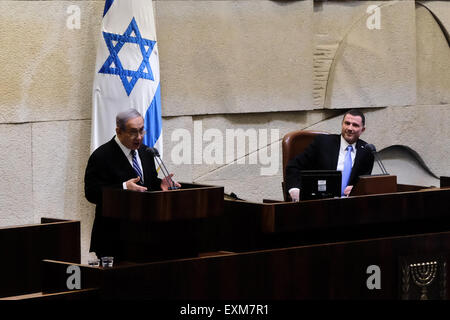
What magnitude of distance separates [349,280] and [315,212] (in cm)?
43

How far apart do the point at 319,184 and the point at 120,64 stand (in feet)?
7.10

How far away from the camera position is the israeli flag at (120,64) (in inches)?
263

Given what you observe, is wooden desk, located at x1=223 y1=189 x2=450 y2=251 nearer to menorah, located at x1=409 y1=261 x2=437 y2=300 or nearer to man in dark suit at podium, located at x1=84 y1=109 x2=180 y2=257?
menorah, located at x1=409 y1=261 x2=437 y2=300

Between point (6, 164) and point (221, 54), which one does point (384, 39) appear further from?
point (6, 164)

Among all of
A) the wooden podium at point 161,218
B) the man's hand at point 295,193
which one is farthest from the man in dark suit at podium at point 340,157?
the wooden podium at point 161,218

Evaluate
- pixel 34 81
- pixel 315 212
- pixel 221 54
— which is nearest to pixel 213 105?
pixel 221 54

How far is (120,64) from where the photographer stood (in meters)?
6.70

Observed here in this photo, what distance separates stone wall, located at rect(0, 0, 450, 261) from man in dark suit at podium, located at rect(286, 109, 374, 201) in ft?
4.42

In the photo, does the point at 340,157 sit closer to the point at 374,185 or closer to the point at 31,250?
the point at 374,185

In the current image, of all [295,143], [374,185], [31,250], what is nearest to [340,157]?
[295,143]

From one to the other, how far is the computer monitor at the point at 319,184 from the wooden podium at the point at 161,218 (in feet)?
2.07

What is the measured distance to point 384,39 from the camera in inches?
331

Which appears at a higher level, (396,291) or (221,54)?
(221,54)
